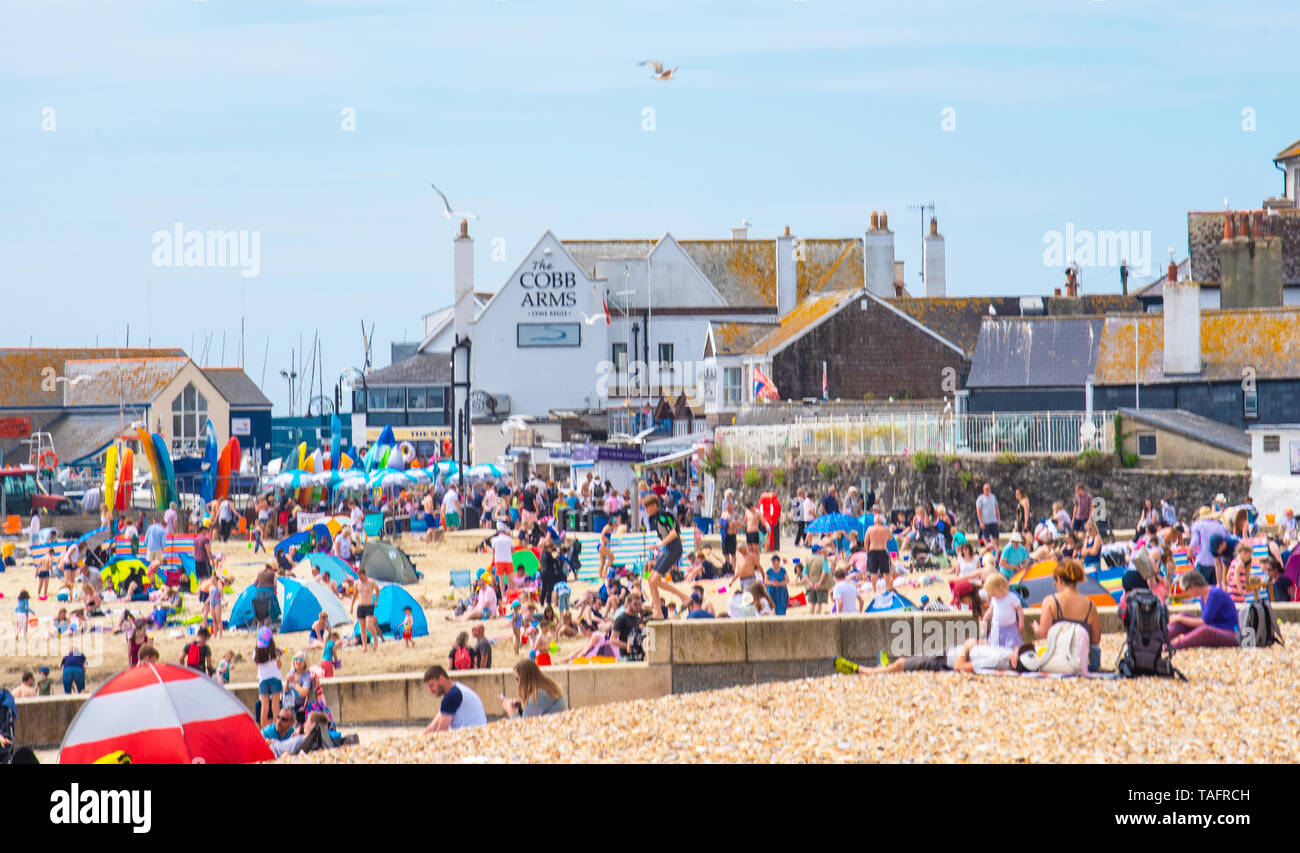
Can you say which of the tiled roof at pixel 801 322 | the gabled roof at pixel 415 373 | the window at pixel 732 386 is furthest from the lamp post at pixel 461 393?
the tiled roof at pixel 801 322

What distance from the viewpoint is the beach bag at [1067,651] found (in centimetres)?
1155

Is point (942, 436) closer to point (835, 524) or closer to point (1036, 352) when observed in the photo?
point (835, 524)

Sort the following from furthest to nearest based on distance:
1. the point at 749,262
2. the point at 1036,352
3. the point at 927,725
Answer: the point at 749,262
the point at 1036,352
the point at 927,725

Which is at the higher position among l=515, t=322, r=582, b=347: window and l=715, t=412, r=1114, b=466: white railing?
l=515, t=322, r=582, b=347: window

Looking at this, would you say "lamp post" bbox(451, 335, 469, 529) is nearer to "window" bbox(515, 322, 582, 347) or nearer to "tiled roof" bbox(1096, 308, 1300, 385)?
"window" bbox(515, 322, 582, 347)

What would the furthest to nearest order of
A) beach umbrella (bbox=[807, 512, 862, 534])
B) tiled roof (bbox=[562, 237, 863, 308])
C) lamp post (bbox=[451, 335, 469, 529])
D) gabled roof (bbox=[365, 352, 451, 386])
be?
1. gabled roof (bbox=[365, 352, 451, 386])
2. tiled roof (bbox=[562, 237, 863, 308])
3. lamp post (bbox=[451, 335, 469, 529])
4. beach umbrella (bbox=[807, 512, 862, 534])

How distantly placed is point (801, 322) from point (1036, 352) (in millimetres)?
14113

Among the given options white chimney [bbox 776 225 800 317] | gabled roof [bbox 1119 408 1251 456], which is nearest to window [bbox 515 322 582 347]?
white chimney [bbox 776 225 800 317]

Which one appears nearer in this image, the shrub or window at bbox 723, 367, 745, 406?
the shrub

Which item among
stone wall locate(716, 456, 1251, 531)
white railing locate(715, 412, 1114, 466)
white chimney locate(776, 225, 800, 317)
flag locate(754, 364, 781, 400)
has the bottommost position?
stone wall locate(716, 456, 1251, 531)

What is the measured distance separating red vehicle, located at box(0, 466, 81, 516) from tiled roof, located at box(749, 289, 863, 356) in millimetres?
20182

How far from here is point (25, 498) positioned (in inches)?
1743

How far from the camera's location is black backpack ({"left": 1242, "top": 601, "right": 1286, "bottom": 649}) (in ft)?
42.5

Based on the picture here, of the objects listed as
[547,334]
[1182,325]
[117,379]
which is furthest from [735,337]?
[117,379]
